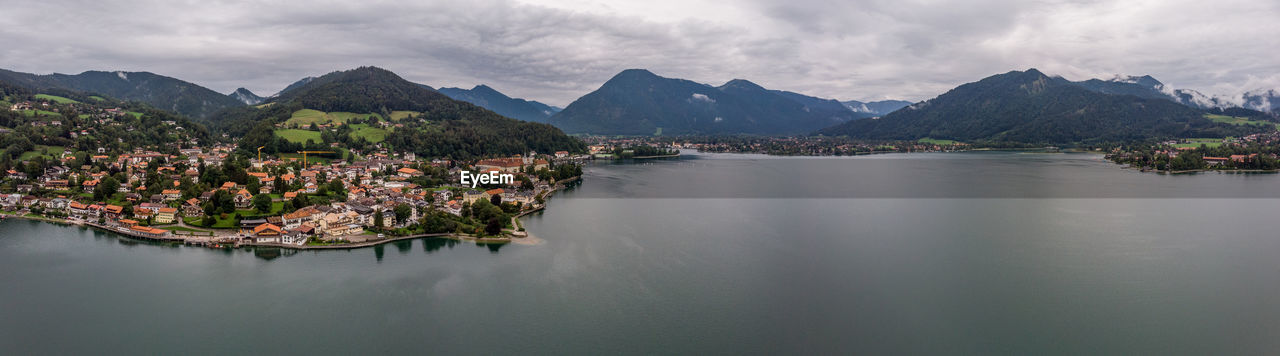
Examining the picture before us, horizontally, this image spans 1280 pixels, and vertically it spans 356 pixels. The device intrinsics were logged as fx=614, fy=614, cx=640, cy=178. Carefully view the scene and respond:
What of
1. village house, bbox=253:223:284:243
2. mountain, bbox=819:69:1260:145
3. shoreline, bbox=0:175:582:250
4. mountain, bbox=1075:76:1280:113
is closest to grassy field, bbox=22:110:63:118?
shoreline, bbox=0:175:582:250

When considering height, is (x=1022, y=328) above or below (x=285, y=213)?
below

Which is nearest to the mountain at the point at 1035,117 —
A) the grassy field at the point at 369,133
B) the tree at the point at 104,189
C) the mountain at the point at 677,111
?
the mountain at the point at 677,111

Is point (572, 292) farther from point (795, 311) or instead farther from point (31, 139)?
point (31, 139)

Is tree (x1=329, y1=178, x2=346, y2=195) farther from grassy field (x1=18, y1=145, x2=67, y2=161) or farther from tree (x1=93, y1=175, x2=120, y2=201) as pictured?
grassy field (x1=18, y1=145, x2=67, y2=161)

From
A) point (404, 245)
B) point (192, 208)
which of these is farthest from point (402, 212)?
point (192, 208)

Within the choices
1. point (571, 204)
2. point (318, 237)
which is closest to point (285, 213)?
point (318, 237)

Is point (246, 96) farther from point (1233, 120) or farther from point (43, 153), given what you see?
point (1233, 120)
